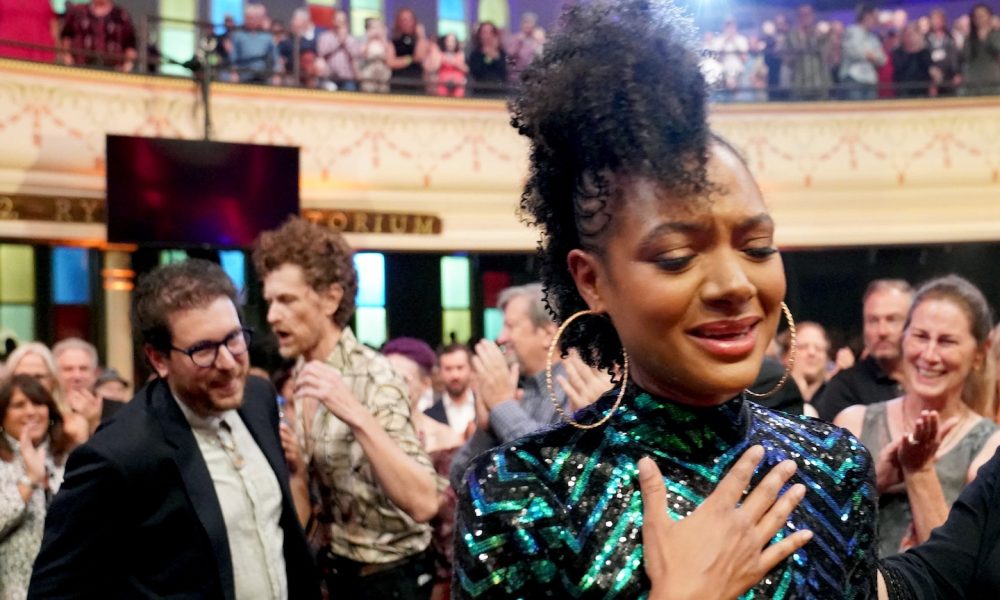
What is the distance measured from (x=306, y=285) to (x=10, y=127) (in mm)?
7255

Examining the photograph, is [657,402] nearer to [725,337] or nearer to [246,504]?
[725,337]

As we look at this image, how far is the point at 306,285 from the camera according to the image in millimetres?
3121

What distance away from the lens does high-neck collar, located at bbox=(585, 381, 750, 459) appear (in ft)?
4.02

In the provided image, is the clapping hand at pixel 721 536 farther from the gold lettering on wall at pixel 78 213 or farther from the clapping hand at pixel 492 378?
the gold lettering on wall at pixel 78 213

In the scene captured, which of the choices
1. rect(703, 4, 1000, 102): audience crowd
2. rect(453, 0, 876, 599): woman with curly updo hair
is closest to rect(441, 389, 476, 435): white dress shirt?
rect(453, 0, 876, 599): woman with curly updo hair

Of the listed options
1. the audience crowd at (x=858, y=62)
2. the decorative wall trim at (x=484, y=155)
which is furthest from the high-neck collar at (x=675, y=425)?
the audience crowd at (x=858, y=62)

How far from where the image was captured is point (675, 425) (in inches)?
48.4

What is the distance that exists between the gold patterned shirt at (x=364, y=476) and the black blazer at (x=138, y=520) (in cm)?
52

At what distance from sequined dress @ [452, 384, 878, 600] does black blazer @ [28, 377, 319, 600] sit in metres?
1.38

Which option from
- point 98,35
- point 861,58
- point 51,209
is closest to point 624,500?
point 51,209

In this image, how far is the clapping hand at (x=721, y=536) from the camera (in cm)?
111

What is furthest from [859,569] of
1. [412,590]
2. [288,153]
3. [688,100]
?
[288,153]

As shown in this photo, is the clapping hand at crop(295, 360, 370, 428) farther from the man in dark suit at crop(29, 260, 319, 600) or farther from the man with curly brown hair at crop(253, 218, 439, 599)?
the man in dark suit at crop(29, 260, 319, 600)

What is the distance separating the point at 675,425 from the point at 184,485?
1.53 m
